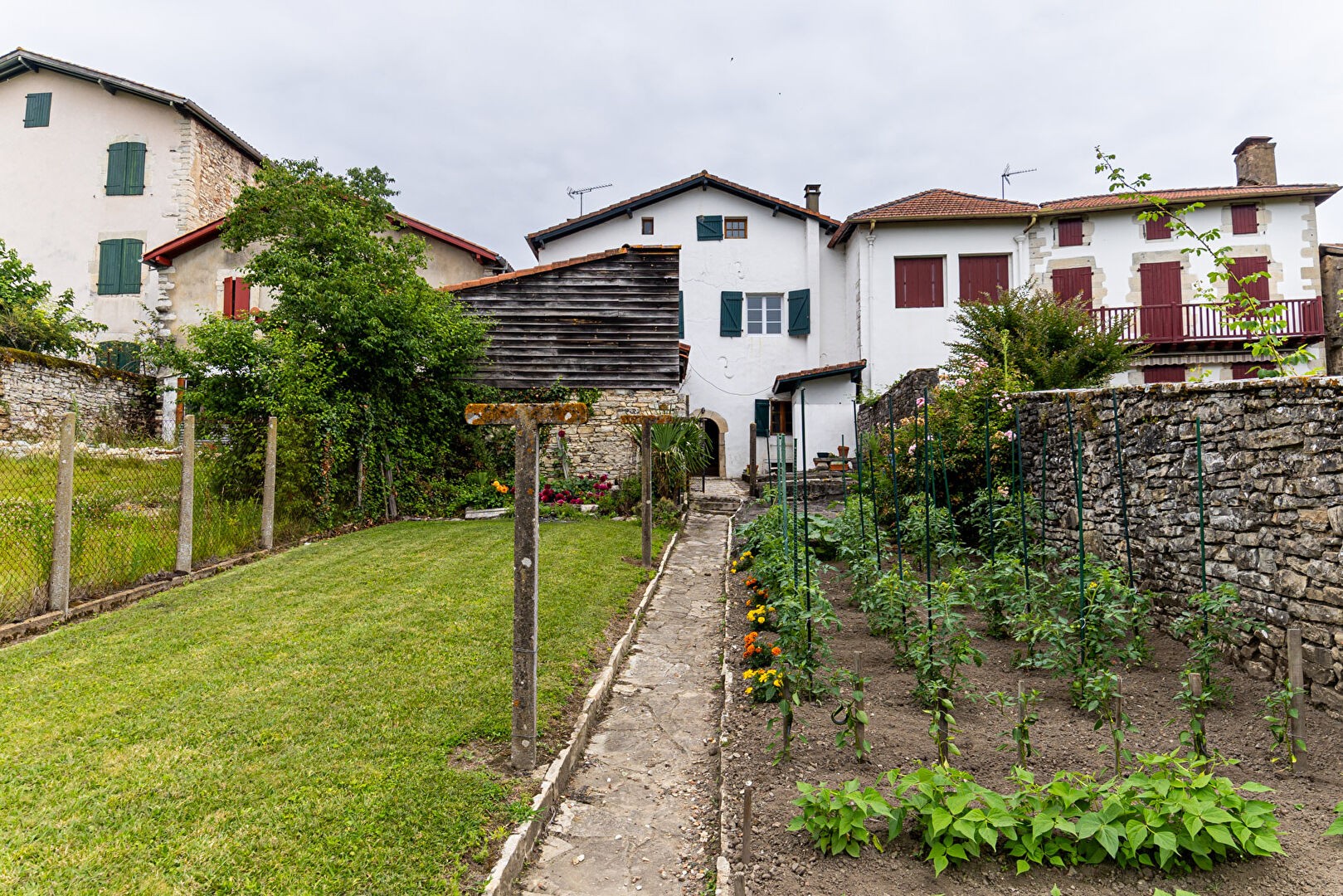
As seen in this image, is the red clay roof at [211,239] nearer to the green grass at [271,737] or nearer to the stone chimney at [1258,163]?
the green grass at [271,737]

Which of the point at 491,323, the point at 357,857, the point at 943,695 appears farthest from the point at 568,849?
the point at 491,323

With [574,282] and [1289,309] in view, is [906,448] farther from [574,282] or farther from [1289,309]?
[1289,309]

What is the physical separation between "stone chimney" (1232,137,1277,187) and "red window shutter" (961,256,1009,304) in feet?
24.3

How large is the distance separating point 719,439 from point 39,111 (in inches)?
839

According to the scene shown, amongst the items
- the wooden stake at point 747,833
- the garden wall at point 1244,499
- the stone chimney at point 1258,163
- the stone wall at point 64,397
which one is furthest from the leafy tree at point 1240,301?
the stone chimney at point 1258,163

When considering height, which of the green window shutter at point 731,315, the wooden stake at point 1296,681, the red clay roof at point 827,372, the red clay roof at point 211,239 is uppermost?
the red clay roof at point 211,239

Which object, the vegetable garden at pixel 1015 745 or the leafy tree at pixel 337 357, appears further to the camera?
the leafy tree at pixel 337 357

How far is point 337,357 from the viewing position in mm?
10914

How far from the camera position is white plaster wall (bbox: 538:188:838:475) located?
19.7 meters

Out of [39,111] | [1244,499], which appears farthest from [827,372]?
[39,111]

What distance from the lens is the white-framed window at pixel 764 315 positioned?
20.0 metres

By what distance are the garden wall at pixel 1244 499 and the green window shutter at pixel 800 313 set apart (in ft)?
44.9

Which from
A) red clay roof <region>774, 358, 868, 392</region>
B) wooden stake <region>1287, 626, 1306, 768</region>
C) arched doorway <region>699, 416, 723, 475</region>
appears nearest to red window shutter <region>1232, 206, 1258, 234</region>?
red clay roof <region>774, 358, 868, 392</region>

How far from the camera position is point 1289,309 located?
1759 centimetres
